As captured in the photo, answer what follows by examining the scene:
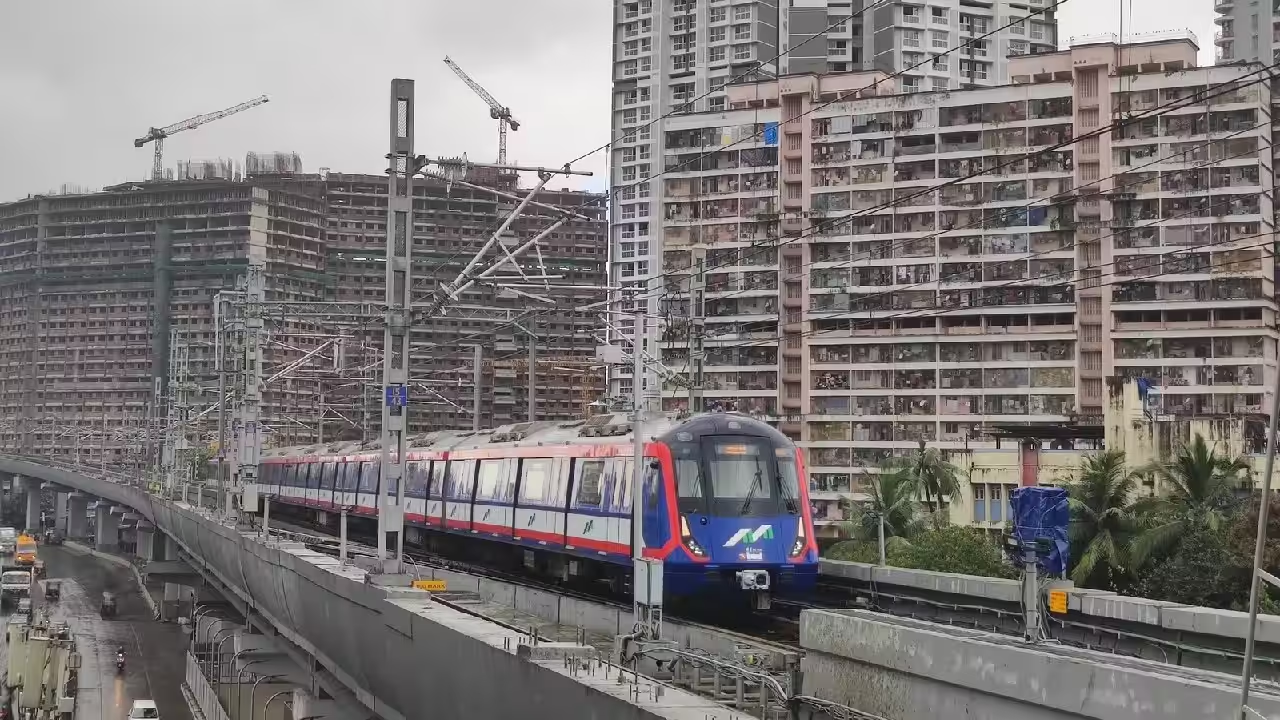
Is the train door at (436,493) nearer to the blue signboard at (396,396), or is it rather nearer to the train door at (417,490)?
the train door at (417,490)

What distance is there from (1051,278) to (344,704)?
48157 millimetres

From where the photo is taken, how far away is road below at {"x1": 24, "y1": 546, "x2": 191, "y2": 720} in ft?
178

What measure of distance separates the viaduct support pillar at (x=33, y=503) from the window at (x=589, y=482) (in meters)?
108

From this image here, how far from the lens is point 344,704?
1208 inches

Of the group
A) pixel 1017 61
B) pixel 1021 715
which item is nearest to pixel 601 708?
pixel 1021 715

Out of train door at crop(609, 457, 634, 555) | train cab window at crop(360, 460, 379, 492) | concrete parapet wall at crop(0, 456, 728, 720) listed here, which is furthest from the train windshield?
train cab window at crop(360, 460, 379, 492)

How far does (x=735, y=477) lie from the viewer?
2377 centimetres

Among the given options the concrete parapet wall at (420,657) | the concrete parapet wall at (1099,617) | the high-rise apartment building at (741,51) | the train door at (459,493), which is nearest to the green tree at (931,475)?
the train door at (459,493)

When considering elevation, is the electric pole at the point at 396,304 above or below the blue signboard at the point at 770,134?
below

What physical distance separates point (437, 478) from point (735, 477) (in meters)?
15.5

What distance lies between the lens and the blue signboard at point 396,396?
2505 cm

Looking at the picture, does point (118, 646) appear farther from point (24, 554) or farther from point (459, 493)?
point (459, 493)

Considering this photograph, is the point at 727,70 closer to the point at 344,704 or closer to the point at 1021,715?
the point at 344,704

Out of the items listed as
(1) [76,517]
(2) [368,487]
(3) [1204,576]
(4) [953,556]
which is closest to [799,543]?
(3) [1204,576]
